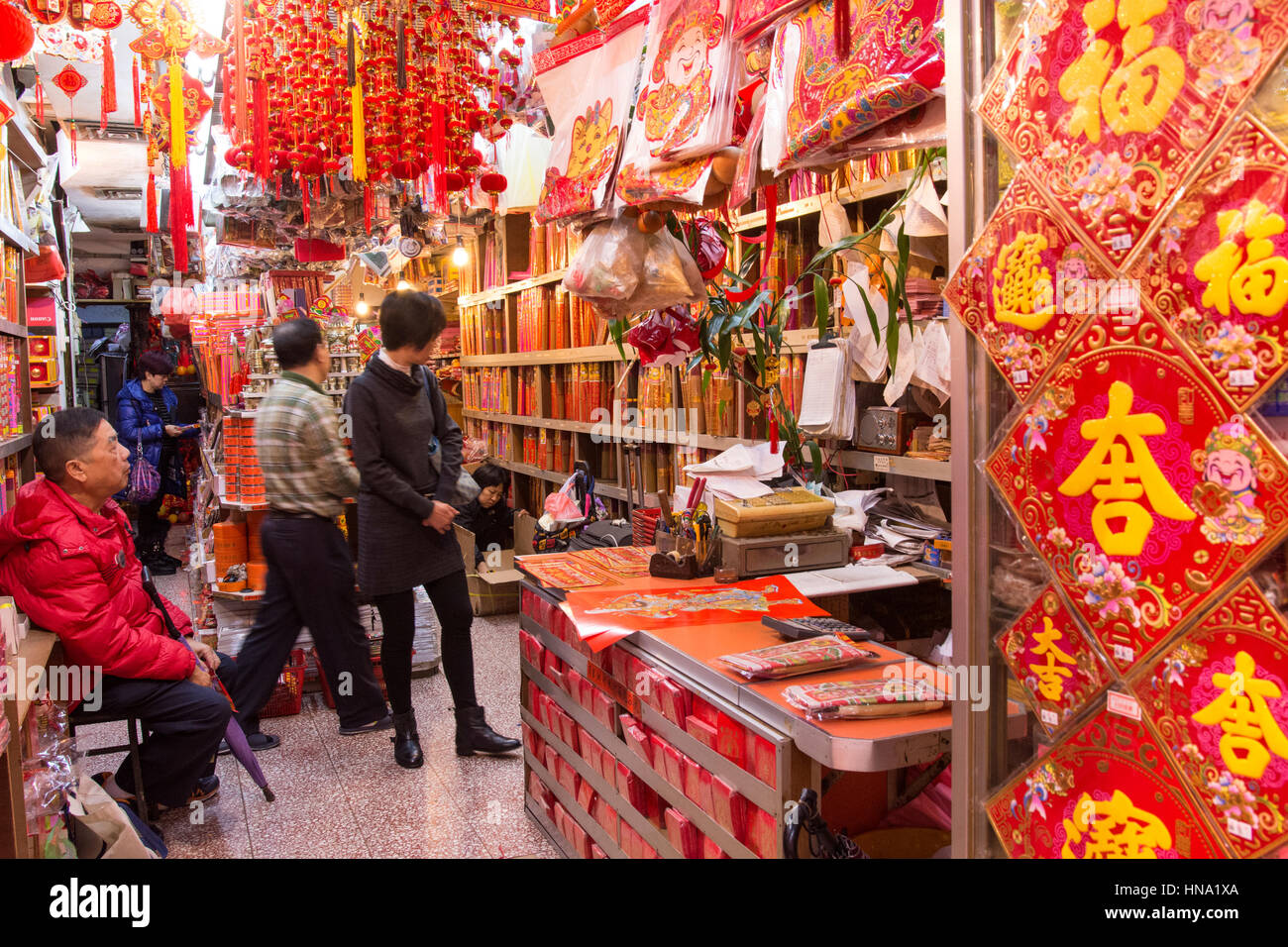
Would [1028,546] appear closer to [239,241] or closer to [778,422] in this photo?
[778,422]

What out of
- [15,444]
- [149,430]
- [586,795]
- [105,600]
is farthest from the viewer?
[149,430]

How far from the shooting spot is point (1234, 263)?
990 millimetres

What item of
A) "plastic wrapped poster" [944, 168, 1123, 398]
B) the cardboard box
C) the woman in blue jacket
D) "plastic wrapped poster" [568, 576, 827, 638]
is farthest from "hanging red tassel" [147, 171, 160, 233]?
"plastic wrapped poster" [944, 168, 1123, 398]

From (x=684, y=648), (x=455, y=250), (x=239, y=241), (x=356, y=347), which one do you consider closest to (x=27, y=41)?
(x=684, y=648)

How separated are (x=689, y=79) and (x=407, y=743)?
2.51 m

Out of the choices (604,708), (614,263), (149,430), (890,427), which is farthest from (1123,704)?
(149,430)

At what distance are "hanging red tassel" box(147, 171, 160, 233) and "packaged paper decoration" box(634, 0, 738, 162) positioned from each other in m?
5.35

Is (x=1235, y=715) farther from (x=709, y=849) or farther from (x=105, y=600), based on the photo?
(x=105, y=600)

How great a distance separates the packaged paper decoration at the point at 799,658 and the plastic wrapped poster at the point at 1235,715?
2.60 feet

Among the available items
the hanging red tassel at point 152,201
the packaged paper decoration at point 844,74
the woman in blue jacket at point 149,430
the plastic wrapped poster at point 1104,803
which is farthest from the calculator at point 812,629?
the woman in blue jacket at point 149,430

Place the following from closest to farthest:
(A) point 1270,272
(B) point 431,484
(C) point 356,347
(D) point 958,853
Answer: (A) point 1270,272
(D) point 958,853
(B) point 431,484
(C) point 356,347
